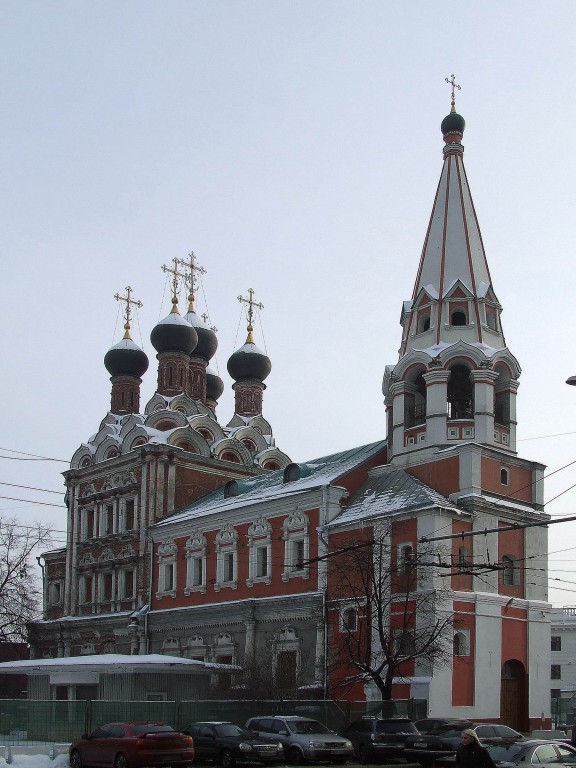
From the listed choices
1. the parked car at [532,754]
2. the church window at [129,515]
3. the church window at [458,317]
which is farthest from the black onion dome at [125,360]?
the parked car at [532,754]

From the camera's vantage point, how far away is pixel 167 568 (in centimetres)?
4884

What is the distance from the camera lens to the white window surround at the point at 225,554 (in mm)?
44469

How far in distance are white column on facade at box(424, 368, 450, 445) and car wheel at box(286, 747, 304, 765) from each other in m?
15.9

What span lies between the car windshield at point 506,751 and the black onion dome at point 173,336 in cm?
3907

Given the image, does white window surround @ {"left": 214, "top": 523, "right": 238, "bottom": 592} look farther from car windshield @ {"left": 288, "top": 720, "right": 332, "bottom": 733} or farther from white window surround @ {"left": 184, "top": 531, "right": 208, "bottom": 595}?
car windshield @ {"left": 288, "top": 720, "right": 332, "bottom": 733}

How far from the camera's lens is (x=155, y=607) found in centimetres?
4859

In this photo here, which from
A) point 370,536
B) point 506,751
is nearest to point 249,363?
point 370,536

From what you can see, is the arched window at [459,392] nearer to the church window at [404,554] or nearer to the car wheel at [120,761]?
the church window at [404,554]

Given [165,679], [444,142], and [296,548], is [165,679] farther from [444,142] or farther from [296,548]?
[444,142]

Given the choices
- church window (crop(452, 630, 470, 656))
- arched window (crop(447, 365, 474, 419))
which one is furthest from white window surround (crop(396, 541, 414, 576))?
Answer: arched window (crop(447, 365, 474, 419))

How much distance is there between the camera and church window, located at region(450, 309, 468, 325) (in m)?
41.2

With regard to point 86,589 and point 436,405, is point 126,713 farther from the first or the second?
point 86,589

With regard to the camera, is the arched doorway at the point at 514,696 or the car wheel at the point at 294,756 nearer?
the car wheel at the point at 294,756

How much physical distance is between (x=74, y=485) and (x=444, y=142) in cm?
2566
